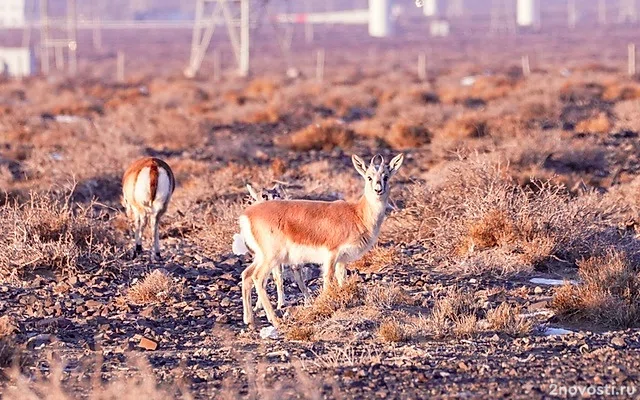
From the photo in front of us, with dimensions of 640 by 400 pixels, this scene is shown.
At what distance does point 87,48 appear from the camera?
9962 centimetres

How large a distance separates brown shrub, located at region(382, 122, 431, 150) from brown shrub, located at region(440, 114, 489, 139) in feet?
1.40

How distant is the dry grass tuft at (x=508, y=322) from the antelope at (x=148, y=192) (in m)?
4.83

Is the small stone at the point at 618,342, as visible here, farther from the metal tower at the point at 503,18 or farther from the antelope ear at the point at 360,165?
the metal tower at the point at 503,18

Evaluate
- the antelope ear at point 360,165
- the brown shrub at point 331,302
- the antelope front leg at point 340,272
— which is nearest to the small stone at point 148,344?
the brown shrub at point 331,302

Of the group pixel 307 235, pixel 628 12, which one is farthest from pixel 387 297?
pixel 628 12

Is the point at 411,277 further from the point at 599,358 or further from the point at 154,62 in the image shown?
the point at 154,62

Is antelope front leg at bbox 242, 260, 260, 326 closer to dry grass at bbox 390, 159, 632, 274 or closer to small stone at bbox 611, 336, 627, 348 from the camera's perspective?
dry grass at bbox 390, 159, 632, 274

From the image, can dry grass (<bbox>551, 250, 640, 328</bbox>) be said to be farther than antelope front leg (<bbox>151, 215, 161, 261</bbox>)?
No

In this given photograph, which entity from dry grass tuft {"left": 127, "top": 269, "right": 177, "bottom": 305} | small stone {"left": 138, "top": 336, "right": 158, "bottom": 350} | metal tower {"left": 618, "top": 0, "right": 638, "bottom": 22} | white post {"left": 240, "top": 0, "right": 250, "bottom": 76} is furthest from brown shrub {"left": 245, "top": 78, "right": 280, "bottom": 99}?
metal tower {"left": 618, "top": 0, "right": 638, "bottom": 22}

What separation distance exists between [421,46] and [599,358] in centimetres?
9095

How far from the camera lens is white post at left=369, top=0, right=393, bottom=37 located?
109 meters

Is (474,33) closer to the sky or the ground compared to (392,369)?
closer to the sky

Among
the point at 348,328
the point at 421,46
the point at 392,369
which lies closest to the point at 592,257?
the point at 348,328

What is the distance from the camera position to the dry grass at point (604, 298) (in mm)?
8414
